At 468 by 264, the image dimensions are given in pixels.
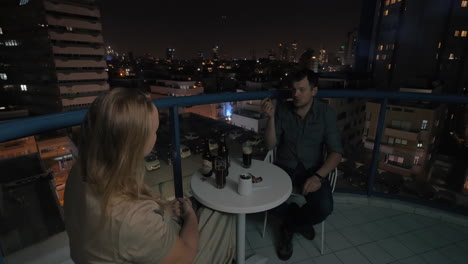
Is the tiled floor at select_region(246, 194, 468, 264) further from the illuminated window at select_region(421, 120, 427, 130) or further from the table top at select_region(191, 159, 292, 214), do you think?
the illuminated window at select_region(421, 120, 427, 130)

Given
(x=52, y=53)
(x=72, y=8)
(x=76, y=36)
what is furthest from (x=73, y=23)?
(x=52, y=53)

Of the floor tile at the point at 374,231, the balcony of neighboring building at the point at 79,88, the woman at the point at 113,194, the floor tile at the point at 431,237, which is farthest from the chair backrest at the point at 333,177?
the balcony of neighboring building at the point at 79,88

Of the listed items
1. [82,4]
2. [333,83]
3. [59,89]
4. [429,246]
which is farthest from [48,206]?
[82,4]

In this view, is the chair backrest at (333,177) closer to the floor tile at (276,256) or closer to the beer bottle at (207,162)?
the floor tile at (276,256)

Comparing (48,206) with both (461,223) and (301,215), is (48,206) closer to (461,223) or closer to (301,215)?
(301,215)

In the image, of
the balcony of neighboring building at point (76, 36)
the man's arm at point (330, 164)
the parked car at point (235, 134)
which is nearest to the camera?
the man's arm at point (330, 164)

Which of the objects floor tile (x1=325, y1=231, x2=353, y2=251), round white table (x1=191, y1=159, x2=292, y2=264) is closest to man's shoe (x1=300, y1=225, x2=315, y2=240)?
floor tile (x1=325, y1=231, x2=353, y2=251)

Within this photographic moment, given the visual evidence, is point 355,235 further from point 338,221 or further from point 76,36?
point 76,36
